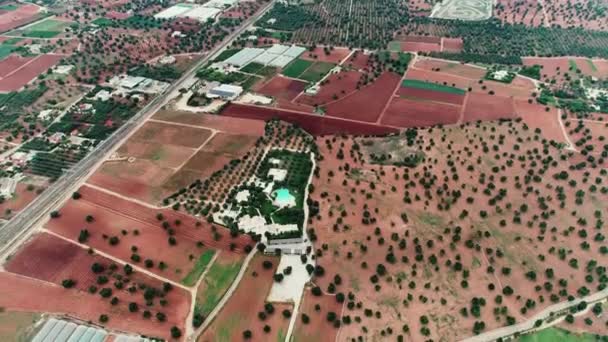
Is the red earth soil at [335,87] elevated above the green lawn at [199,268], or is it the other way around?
the red earth soil at [335,87]

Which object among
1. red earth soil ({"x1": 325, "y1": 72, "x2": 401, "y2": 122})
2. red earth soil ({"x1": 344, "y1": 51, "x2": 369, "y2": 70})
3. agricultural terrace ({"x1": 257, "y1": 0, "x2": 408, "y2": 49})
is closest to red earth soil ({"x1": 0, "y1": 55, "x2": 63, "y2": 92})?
agricultural terrace ({"x1": 257, "y1": 0, "x2": 408, "y2": 49})

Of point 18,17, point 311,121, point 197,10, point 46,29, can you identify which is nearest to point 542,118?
point 311,121

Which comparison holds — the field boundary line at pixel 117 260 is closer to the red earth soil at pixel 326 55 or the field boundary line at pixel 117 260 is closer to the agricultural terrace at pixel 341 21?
the red earth soil at pixel 326 55

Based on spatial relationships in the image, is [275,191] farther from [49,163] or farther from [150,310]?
[49,163]

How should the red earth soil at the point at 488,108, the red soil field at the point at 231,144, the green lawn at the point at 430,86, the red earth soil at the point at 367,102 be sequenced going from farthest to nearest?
the green lawn at the point at 430,86 < the red earth soil at the point at 367,102 < the red earth soil at the point at 488,108 < the red soil field at the point at 231,144

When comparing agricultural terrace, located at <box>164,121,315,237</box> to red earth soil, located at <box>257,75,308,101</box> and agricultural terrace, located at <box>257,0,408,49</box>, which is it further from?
agricultural terrace, located at <box>257,0,408,49</box>

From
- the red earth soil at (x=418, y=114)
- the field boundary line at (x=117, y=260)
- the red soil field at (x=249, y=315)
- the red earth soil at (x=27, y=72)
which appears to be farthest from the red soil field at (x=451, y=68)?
the red earth soil at (x=27, y=72)
